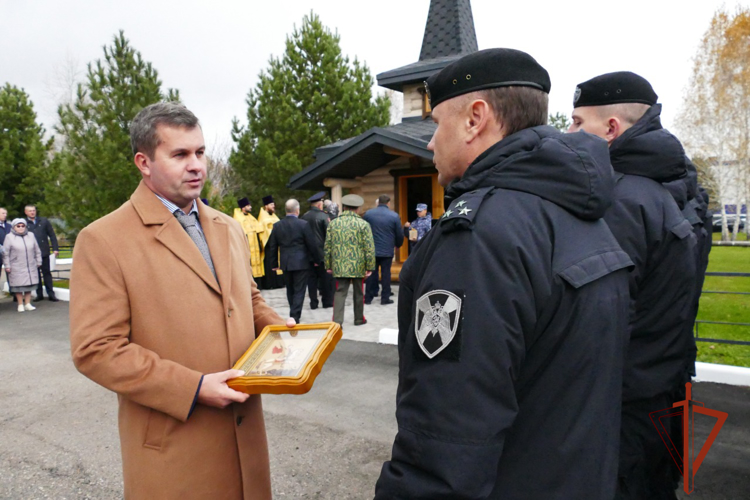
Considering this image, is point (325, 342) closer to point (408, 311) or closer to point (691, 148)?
point (408, 311)

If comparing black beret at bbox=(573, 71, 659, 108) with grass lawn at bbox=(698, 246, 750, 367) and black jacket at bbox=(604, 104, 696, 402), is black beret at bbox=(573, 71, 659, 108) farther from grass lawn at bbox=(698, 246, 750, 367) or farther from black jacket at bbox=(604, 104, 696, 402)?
grass lawn at bbox=(698, 246, 750, 367)

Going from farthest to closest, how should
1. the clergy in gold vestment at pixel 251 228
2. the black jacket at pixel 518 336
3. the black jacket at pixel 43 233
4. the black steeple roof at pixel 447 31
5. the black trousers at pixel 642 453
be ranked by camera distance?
1. the black steeple roof at pixel 447 31
2. the clergy in gold vestment at pixel 251 228
3. the black jacket at pixel 43 233
4. the black trousers at pixel 642 453
5. the black jacket at pixel 518 336

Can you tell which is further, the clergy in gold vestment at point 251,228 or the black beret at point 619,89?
the clergy in gold vestment at point 251,228

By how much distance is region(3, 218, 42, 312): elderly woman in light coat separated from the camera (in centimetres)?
1070

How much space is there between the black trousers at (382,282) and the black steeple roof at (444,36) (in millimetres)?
6575

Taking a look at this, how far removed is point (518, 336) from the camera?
3.86ft

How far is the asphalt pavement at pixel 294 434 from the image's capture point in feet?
11.8

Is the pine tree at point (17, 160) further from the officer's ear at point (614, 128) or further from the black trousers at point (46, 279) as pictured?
the officer's ear at point (614, 128)

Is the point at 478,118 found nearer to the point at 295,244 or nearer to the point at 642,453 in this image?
the point at 642,453

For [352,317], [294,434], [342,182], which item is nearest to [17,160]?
[342,182]

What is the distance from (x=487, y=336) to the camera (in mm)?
1146

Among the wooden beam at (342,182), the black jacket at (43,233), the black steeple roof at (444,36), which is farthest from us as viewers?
the black steeple roof at (444,36)

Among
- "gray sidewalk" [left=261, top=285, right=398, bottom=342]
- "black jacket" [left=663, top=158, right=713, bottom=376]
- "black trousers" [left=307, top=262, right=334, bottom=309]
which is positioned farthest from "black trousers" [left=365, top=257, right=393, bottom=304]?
"black jacket" [left=663, top=158, right=713, bottom=376]

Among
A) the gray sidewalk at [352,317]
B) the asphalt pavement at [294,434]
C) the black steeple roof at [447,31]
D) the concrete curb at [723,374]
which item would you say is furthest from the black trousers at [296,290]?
the black steeple roof at [447,31]
